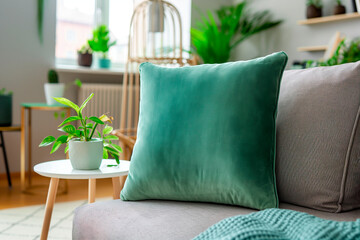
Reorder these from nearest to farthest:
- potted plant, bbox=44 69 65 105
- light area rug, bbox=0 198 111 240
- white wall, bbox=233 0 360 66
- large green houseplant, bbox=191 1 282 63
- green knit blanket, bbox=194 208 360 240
Result: 1. green knit blanket, bbox=194 208 360 240
2. light area rug, bbox=0 198 111 240
3. potted plant, bbox=44 69 65 105
4. white wall, bbox=233 0 360 66
5. large green houseplant, bbox=191 1 282 63

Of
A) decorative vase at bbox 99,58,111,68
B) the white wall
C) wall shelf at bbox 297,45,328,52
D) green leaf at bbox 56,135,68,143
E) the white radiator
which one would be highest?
the white wall

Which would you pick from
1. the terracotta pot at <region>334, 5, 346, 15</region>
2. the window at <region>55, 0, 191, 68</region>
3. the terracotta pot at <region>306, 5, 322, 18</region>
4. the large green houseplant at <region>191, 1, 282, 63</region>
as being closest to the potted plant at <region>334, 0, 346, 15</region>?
the terracotta pot at <region>334, 5, 346, 15</region>

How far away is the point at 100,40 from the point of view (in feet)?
11.6

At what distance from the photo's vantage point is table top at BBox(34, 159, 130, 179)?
1.34 m

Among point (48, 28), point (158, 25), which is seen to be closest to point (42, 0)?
point (48, 28)

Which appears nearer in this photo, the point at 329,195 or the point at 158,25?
the point at 329,195

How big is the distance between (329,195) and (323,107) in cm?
24

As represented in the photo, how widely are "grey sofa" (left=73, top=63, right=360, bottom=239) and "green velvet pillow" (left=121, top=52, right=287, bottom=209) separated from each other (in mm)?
56

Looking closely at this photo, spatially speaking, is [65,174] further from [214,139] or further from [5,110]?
[5,110]

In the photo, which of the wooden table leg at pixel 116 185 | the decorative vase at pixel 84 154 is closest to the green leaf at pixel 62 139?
the decorative vase at pixel 84 154

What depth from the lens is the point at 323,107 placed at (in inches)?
43.7

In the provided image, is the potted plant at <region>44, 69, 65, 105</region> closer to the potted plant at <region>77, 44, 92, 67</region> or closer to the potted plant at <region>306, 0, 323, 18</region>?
the potted plant at <region>77, 44, 92, 67</region>

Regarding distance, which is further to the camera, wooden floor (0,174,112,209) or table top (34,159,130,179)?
wooden floor (0,174,112,209)

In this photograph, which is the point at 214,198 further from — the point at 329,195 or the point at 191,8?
the point at 191,8
